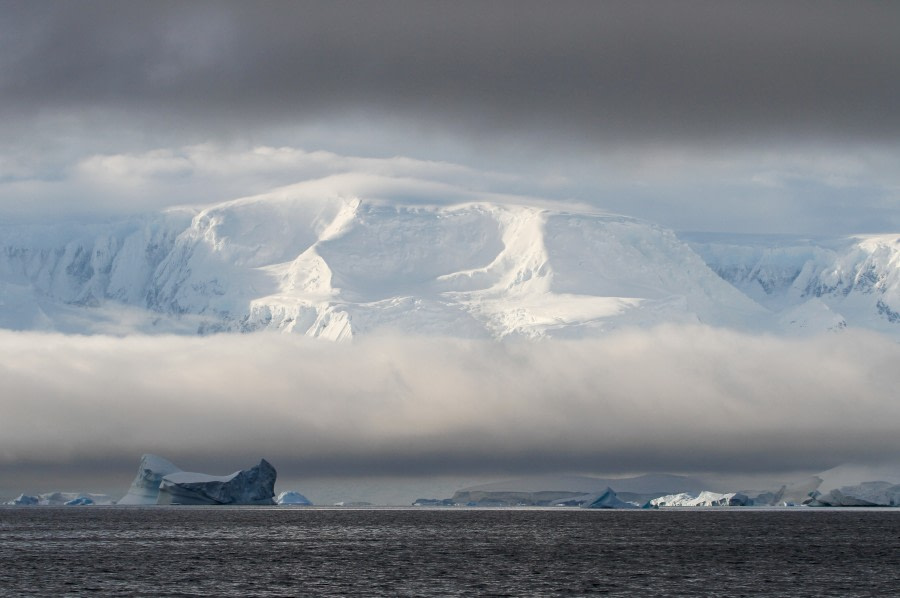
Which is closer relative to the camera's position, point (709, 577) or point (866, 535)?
point (709, 577)

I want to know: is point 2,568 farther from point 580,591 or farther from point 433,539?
point 433,539

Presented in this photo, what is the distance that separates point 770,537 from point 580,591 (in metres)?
88.4

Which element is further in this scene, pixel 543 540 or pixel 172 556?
pixel 543 540

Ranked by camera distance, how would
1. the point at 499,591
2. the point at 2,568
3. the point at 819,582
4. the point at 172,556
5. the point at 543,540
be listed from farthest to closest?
the point at 543,540 < the point at 172,556 < the point at 2,568 < the point at 819,582 < the point at 499,591

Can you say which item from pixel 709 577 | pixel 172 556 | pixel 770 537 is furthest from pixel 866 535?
pixel 172 556

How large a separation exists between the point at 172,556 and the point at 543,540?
54.0 metres

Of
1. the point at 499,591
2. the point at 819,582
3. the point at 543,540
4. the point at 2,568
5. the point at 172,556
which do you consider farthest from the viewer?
the point at 543,540

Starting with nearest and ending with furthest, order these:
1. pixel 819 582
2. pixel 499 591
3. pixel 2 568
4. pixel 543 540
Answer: pixel 499 591
pixel 819 582
pixel 2 568
pixel 543 540

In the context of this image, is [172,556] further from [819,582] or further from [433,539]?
[819,582]

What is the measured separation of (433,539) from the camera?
189375mm

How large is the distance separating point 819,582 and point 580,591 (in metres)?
20.5

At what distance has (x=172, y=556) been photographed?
14675 centimetres

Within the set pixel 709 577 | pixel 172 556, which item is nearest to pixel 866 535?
pixel 709 577

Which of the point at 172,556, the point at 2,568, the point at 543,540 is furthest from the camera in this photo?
the point at 543,540
